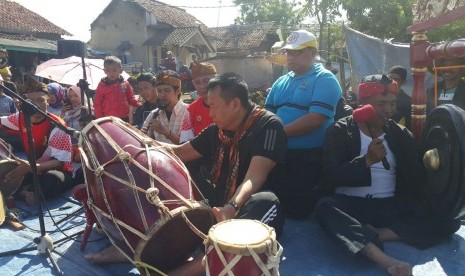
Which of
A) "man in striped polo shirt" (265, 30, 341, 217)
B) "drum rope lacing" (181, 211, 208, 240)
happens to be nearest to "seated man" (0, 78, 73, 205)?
"man in striped polo shirt" (265, 30, 341, 217)

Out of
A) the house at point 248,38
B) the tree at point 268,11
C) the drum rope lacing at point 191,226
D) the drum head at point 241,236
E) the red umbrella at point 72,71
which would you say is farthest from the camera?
the tree at point 268,11

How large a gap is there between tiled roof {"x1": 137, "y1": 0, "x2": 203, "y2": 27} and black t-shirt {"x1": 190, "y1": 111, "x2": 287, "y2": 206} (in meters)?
26.7

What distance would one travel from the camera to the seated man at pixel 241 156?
2494 millimetres

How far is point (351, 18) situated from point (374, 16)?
1.00 m

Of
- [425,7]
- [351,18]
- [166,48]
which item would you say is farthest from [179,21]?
[425,7]

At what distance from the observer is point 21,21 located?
72.0 ft

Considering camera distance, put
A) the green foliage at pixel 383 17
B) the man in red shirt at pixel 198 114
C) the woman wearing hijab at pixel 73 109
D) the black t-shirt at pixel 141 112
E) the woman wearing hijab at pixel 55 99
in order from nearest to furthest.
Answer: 1. the man in red shirt at pixel 198 114
2. the black t-shirt at pixel 141 112
3. the woman wearing hijab at pixel 73 109
4. the woman wearing hijab at pixel 55 99
5. the green foliage at pixel 383 17

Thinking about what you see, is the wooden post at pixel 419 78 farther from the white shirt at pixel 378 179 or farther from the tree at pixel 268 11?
the tree at pixel 268 11

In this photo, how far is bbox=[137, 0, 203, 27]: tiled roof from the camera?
28.8m

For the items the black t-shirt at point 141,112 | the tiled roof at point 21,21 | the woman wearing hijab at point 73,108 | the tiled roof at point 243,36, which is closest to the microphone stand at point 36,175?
the black t-shirt at point 141,112

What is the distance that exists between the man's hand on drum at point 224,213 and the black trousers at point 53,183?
92.3 inches

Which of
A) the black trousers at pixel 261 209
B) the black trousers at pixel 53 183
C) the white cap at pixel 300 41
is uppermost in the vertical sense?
the white cap at pixel 300 41

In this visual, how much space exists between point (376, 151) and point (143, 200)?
4.89 ft

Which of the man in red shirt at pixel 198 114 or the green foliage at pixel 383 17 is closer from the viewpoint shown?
the man in red shirt at pixel 198 114
